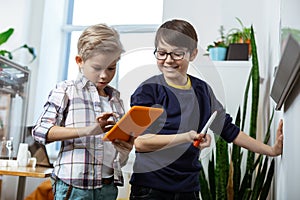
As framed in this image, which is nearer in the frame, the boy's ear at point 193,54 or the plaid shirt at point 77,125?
the boy's ear at point 193,54

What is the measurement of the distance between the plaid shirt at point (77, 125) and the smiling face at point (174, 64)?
18cm

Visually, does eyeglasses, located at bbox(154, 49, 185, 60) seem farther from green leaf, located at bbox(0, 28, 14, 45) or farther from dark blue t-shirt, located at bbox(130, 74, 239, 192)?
green leaf, located at bbox(0, 28, 14, 45)

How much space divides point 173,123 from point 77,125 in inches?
10.9

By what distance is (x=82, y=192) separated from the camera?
111 centimetres

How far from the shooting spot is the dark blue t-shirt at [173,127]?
1.04 meters

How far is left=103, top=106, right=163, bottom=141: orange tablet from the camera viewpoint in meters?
0.92

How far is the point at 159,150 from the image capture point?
3.40 ft

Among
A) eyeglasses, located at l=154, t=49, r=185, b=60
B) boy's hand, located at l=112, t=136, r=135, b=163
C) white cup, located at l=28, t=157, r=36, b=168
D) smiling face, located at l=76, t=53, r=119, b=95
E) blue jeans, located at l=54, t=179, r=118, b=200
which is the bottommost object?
white cup, located at l=28, t=157, r=36, b=168

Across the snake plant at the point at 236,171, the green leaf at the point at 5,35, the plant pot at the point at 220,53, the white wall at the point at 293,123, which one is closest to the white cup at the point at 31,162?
the green leaf at the point at 5,35

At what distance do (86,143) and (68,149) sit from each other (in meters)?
0.06

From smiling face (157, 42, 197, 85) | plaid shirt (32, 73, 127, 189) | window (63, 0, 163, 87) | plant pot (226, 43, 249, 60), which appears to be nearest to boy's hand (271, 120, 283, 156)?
smiling face (157, 42, 197, 85)

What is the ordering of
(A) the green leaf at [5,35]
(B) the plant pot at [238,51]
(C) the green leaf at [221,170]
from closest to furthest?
(C) the green leaf at [221,170]
(B) the plant pot at [238,51]
(A) the green leaf at [5,35]

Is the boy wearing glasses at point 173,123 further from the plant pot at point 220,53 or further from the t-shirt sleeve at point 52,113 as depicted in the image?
the plant pot at point 220,53

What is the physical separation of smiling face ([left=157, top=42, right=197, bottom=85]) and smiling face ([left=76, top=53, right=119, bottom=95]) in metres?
0.12
